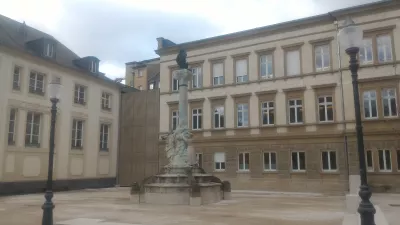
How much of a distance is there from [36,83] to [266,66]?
18147mm

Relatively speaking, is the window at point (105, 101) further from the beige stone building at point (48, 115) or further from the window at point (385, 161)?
the window at point (385, 161)

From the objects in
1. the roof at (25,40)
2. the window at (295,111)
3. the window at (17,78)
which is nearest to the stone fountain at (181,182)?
the window at (295,111)

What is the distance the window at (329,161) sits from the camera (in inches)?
1007

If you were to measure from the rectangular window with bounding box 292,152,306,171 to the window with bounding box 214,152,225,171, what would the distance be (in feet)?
18.9

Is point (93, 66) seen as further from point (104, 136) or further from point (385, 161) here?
point (385, 161)

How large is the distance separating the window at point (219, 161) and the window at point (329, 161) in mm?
7910

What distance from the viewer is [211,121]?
3088 centimetres

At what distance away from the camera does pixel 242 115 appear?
97.2ft

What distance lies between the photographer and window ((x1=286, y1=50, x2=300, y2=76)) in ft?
91.2

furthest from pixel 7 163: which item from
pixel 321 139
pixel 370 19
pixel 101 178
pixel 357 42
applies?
pixel 370 19

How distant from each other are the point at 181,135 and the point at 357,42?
488 inches

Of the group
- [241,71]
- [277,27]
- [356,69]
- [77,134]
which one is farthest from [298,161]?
[356,69]

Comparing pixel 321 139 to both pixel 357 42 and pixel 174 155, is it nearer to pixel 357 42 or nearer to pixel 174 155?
pixel 174 155

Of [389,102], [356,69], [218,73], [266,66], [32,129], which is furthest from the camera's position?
[218,73]
